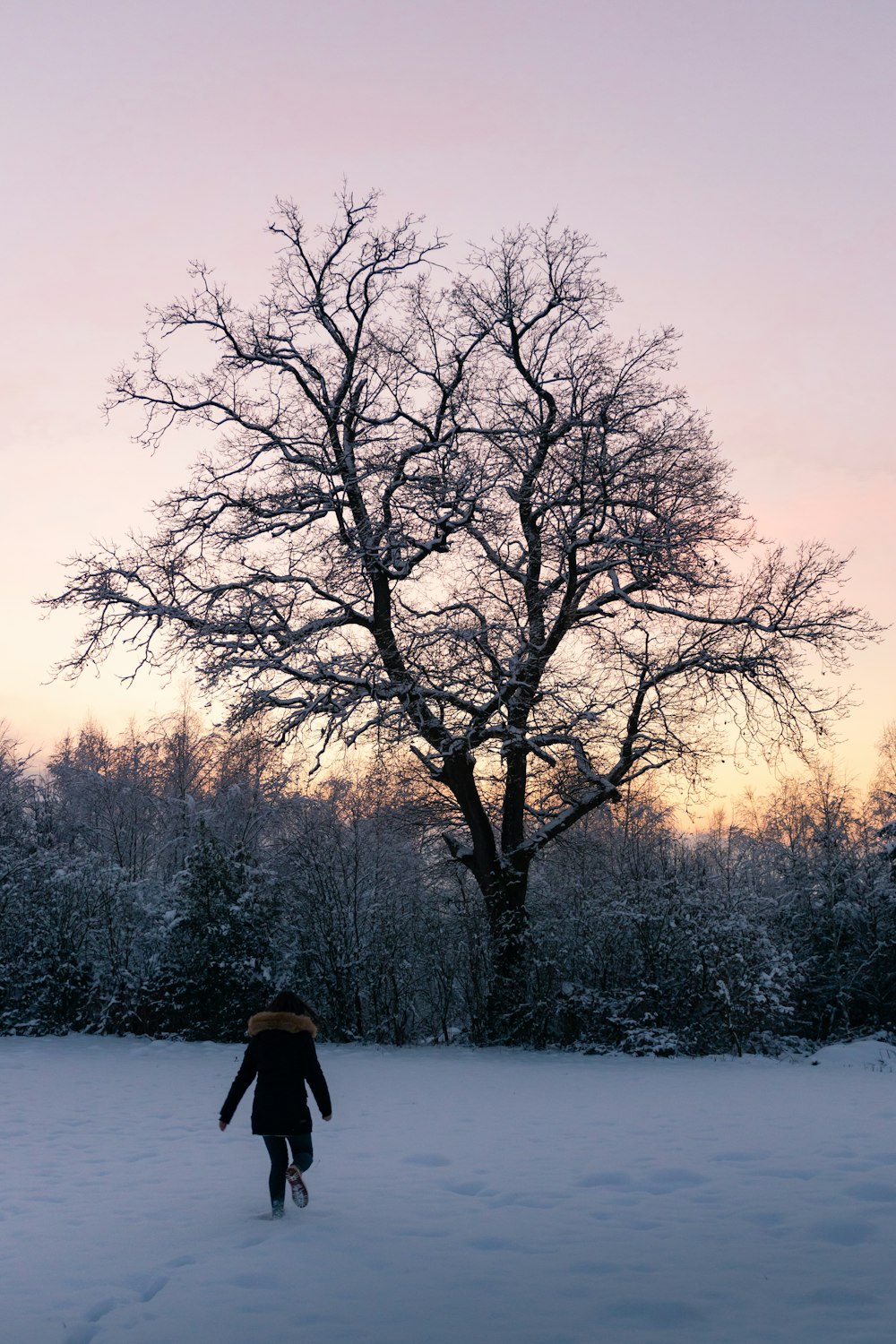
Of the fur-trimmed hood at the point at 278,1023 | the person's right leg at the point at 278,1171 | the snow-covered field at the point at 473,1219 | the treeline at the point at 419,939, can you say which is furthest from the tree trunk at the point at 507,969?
the person's right leg at the point at 278,1171

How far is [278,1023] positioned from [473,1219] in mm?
1809

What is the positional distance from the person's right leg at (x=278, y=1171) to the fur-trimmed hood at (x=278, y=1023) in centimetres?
67

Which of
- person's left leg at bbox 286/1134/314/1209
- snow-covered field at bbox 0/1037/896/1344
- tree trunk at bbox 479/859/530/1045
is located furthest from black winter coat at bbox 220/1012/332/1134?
tree trunk at bbox 479/859/530/1045

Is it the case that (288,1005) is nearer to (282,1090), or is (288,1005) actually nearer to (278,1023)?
(278,1023)

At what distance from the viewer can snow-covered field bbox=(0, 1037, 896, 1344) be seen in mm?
4898

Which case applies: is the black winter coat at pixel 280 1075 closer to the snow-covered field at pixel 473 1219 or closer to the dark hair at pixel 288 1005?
the dark hair at pixel 288 1005

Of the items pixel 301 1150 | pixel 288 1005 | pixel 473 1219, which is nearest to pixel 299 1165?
pixel 301 1150

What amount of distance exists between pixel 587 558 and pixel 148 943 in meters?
10.6

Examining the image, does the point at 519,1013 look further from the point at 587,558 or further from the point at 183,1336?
the point at 183,1336

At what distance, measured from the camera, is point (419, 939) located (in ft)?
60.4

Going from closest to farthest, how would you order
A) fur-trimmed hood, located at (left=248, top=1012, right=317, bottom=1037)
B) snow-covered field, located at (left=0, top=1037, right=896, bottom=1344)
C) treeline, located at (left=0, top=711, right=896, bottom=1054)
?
snow-covered field, located at (left=0, top=1037, right=896, bottom=1344) → fur-trimmed hood, located at (left=248, top=1012, right=317, bottom=1037) → treeline, located at (left=0, top=711, right=896, bottom=1054)

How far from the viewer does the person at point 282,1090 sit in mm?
6871

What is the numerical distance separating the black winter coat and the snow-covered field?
64cm

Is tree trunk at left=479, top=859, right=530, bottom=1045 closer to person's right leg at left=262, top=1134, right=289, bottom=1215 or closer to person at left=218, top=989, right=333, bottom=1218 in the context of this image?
person at left=218, top=989, right=333, bottom=1218
